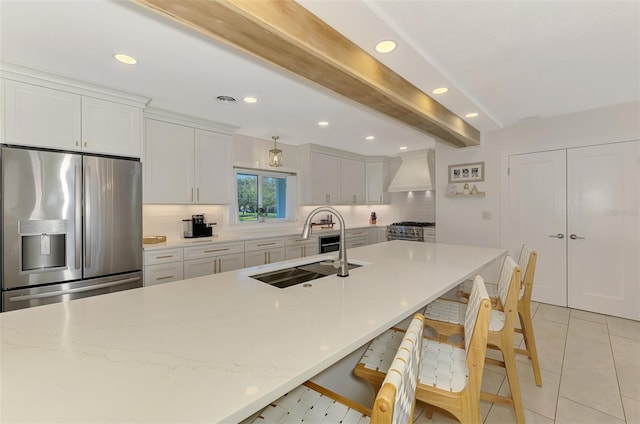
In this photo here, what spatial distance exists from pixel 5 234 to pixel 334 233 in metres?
3.93

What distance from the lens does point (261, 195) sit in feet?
15.7

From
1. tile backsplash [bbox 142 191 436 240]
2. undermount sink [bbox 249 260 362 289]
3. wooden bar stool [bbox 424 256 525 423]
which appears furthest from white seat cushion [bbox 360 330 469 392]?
tile backsplash [bbox 142 191 436 240]

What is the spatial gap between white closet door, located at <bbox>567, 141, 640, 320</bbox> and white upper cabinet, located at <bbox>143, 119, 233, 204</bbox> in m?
4.33

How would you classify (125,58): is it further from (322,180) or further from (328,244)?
(328,244)

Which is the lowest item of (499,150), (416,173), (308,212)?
(308,212)

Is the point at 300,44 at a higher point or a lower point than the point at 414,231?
Result: higher

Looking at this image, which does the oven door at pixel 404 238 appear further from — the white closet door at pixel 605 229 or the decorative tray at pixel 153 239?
the decorative tray at pixel 153 239

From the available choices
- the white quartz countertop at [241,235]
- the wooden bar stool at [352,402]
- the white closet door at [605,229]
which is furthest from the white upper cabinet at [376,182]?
the wooden bar stool at [352,402]

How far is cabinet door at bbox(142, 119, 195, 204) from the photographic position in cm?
314

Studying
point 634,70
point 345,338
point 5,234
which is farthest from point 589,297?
point 5,234

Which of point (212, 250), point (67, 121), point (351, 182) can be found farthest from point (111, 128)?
point (351, 182)

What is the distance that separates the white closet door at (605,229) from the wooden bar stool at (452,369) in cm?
302

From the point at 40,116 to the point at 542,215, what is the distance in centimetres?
533

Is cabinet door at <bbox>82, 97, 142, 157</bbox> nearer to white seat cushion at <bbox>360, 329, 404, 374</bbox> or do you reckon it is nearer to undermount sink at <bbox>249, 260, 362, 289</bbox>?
undermount sink at <bbox>249, 260, 362, 289</bbox>
